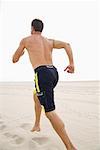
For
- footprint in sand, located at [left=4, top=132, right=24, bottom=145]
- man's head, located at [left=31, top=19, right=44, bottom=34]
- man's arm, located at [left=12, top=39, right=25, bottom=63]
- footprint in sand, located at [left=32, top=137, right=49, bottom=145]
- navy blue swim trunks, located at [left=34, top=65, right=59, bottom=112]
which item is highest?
man's head, located at [left=31, top=19, right=44, bottom=34]

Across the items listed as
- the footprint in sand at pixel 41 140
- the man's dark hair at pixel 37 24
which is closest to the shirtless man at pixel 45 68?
the man's dark hair at pixel 37 24

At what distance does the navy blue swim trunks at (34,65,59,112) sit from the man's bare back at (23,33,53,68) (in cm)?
8

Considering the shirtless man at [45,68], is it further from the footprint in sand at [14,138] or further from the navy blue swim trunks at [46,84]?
the footprint in sand at [14,138]

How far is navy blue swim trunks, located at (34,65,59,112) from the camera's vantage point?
2986 mm

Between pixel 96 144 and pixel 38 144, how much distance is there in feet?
1.64

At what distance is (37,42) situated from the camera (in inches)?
125

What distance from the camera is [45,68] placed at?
10.1 feet

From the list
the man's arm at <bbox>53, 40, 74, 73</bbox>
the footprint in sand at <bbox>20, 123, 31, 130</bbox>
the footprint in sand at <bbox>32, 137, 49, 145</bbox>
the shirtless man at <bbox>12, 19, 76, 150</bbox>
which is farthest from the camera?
the footprint in sand at <bbox>20, 123, 31, 130</bbox>

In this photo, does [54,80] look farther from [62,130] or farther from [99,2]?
[99,2]

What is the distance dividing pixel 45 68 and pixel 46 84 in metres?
0.14

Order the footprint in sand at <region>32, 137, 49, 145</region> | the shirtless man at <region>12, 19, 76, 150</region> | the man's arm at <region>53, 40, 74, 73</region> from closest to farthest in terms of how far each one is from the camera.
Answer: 1. the shirtless man at <region>12, 19, 76, 150</region>
2. the man's arm at <region>53, 40, 74, 73</region>
3. the footprint in sand at <region>32, 137, 49, 145</region>

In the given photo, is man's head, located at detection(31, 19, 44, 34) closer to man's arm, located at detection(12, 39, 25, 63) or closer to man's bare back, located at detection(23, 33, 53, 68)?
man's bare back, located at detection(23, 33, 53, 68)

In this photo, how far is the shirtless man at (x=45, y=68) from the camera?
298cm

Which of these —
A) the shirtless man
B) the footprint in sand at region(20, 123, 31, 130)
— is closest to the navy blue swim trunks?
the shirtless man
